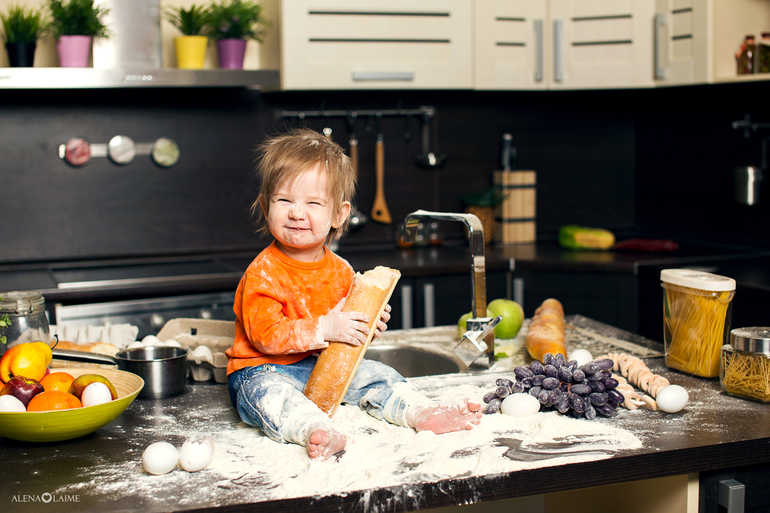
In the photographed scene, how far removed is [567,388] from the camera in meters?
1.17

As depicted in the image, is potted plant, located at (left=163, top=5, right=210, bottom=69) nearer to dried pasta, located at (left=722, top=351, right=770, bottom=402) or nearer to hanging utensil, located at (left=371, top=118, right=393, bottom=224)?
hanging utensil, located at (left=371, top=118, right=393, bottom=224)

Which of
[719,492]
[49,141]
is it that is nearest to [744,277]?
[719,492]

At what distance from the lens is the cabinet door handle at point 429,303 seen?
2.63m

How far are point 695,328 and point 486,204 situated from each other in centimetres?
A: 186

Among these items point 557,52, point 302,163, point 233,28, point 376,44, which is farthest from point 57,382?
point 557,52

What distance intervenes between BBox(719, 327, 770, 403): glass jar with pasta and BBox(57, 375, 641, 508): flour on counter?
0.28 meters

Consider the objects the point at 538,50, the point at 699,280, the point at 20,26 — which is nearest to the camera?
the point at 699,280

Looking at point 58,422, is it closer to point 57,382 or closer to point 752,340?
point 57,382

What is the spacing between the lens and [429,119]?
319cm

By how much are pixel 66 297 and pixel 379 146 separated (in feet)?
4.75

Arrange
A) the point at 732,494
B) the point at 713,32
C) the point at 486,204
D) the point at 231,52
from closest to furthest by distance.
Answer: the point at 732,494 → the point at 713,32 → the point at 231,52 → the point at 486,204

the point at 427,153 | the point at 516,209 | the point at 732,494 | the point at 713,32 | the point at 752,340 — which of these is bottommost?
the point at 732,494

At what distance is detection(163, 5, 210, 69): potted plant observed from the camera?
8.56ft

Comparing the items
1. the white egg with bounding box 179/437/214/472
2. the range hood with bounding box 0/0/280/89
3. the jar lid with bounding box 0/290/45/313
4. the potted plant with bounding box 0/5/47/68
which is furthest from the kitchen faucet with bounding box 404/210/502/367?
the potted plant with bounding box 0/5/47/68
